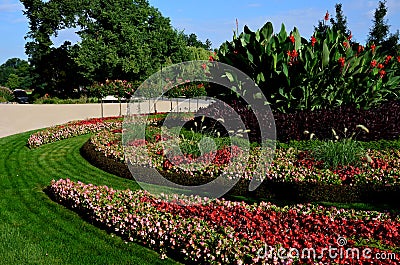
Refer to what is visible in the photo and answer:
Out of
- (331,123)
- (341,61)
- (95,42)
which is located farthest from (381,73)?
(95,42)

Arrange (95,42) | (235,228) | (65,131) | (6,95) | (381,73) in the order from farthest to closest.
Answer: (6,95)
(95,42)
(65,131)
(381,73)
(235,228)

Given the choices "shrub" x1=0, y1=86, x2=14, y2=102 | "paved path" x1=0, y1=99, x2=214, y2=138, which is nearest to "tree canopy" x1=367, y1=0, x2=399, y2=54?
"paved path" x1=0, y1=99, x2=214, y2=138

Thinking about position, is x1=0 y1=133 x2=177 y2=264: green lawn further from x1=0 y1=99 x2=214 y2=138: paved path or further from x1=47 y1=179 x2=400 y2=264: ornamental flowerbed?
x1=0 y1=99 x2=214 y2=138: paved path

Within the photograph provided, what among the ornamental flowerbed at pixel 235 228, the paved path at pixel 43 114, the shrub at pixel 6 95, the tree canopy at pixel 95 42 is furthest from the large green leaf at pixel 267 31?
the shrub at pixel 6 95

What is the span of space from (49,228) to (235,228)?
2.44 m

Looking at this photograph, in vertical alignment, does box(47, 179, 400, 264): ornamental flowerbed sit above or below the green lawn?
above

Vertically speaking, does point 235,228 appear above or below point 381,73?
below

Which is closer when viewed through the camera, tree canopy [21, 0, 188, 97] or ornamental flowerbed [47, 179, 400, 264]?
ornamental flowerbed [47, 179, 400, 264]

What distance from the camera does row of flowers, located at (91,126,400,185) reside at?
20.7 feet

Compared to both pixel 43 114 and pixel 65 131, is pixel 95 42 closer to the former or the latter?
pixel 43 114

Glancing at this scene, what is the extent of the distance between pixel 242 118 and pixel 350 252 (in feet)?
18.3

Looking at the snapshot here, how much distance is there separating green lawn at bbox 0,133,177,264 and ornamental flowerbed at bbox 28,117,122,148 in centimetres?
273

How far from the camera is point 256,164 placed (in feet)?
23.0

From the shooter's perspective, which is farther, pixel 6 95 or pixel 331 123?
pixel 6 95
